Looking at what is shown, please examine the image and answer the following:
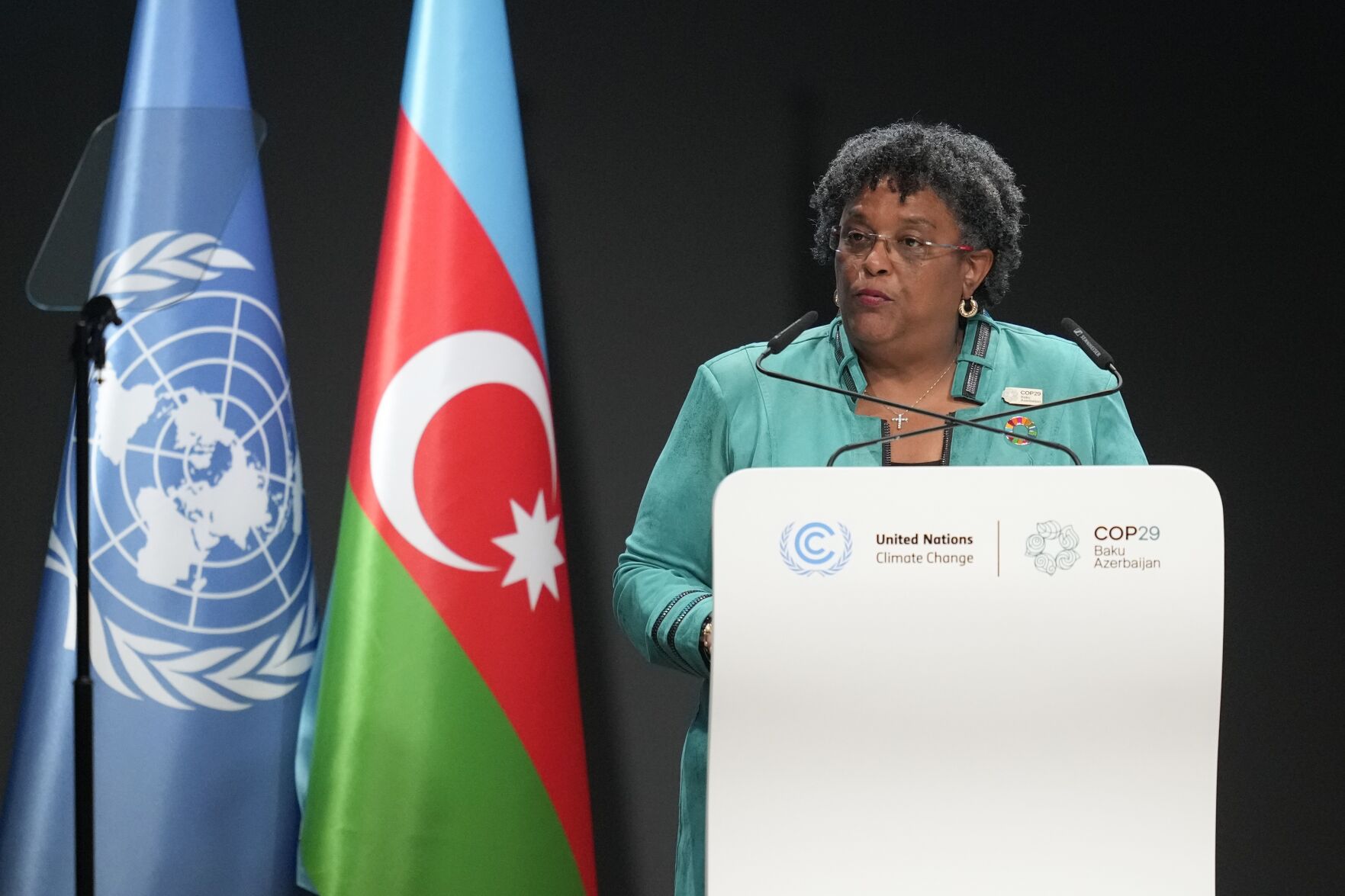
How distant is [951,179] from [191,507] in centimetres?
129

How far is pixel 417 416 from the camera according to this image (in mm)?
2260

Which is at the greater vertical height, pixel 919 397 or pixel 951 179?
pixel 951 179

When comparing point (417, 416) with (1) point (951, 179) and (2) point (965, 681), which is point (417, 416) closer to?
(1) point (951, 179)

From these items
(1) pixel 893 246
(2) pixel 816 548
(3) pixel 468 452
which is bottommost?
(2) pixel 816 548

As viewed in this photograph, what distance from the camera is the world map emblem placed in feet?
7.16

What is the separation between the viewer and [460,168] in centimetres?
234

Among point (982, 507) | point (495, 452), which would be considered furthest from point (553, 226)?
point (982, 507)

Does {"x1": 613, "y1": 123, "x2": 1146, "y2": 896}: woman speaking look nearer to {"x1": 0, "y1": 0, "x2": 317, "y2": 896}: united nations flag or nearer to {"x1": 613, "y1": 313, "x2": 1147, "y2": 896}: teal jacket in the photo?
→ {"x1": 613, "y1": 313, "x2": 1147, "y2": 896}: teal jacket

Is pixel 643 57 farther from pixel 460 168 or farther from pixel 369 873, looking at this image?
pixel 369 873

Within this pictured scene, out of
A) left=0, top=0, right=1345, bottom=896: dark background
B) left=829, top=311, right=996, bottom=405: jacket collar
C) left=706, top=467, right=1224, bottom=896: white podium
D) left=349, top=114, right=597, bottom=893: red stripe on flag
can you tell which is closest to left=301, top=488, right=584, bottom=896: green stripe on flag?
left=349, top=114, right=597, bottom=893: red stripe on flag

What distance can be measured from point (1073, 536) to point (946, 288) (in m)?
0.58

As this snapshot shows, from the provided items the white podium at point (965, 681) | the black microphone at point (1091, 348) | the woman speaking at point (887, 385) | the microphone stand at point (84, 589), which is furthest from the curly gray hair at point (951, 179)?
the microphone stand at point (84, 589)

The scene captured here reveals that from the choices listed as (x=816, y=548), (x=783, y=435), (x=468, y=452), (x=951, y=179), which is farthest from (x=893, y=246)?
(x=468, y=452)

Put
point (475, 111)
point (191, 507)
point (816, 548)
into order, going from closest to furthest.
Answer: point (816, 548), point (191, 507), point (475, 111)
